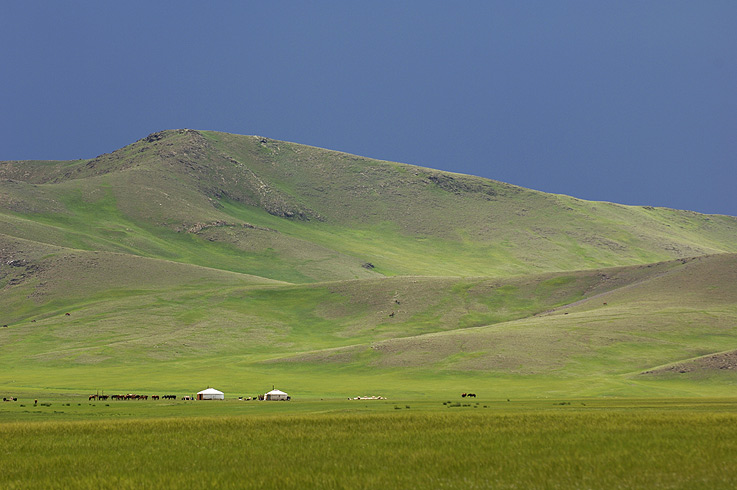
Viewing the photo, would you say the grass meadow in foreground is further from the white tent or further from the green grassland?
the white tent

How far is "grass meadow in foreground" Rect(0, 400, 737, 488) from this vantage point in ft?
91.0

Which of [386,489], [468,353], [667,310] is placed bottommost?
[386,489]

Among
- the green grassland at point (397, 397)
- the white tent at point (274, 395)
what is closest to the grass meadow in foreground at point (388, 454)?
the green grassland at point (397, 397)

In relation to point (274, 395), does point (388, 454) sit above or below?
below

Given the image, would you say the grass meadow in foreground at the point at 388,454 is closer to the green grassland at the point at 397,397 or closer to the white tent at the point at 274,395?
the green grassland at the point at 397,397

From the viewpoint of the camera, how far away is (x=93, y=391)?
387 ft

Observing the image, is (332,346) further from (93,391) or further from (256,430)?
(256,430)

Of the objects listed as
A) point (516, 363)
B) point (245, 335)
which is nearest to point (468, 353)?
point (516, 363)

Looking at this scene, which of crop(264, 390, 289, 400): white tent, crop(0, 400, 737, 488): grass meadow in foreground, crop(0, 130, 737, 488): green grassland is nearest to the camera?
crop(0, 400, 737, 488): grass meadow in foreground

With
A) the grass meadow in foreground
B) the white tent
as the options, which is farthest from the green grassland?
the white tent

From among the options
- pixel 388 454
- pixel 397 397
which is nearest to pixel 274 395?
pixel 397 397

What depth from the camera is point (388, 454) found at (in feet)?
114

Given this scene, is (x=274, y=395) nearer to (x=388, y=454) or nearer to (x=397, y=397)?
(x=397, y=397)

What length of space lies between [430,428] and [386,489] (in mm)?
21774
